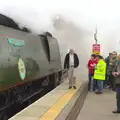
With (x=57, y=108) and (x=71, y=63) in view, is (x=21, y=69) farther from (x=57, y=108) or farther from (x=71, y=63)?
(x=71, y=63)

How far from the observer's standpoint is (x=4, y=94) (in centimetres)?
1004

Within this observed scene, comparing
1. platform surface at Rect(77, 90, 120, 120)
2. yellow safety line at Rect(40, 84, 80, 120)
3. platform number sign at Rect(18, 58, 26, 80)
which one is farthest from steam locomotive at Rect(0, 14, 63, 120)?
platform surface at Rect(77, 90, 120, 120)

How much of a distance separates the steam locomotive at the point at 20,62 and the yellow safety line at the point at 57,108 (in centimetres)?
99

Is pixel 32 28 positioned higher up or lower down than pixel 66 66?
higher up

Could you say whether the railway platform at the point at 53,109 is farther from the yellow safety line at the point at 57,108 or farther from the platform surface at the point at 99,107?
the platform surface at the point at 99,107

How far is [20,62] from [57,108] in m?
1.54

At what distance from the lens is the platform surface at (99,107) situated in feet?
34.9

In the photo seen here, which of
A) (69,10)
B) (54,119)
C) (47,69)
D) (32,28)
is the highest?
(69,10)

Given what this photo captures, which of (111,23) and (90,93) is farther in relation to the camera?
(111,23)

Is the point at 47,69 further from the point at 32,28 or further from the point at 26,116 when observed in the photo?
the point at 26,116

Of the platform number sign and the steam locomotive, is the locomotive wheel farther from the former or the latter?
the platform number sign

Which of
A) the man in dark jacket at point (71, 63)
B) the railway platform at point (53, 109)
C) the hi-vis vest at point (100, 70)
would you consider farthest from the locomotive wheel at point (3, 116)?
the hi-vis vest at point (100, 70)

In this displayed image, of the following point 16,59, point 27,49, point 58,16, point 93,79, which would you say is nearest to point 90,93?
point 93,79

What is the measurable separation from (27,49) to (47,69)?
2.96 meters
